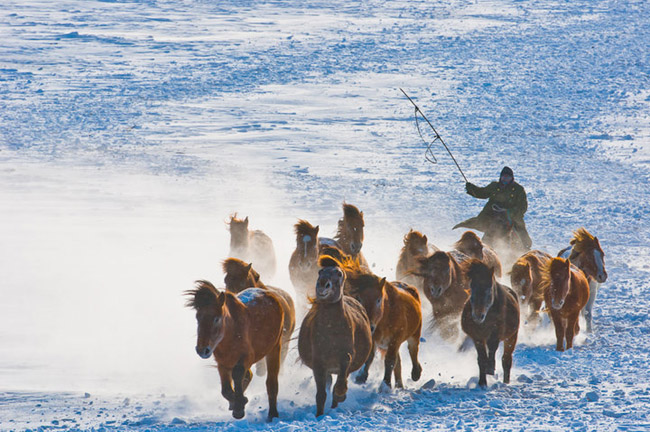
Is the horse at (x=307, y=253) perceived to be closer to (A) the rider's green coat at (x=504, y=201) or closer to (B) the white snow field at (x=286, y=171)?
(B) the white snow field at (x=286, y=171)

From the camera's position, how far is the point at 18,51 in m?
29.1

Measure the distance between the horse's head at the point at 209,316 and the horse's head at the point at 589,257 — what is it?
17.4 ft

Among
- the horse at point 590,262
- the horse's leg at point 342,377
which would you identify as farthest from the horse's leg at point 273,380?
the horse at point 590,262

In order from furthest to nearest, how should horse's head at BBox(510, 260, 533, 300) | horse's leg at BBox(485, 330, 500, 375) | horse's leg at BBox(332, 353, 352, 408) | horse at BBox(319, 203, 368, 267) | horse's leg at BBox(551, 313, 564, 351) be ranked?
horse at BBox(319, 203, 368, 267) < horse's head at BBox(510, 260, 533, 300) < horse's leg at BBox(551, 313, 564, 351) < horse's leg at BBox(485, 330, 500, 375) < horse's leg at BBox(332, 353, 352, 408)

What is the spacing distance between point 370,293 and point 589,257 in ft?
12.3

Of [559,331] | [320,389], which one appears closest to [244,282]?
[320,389]

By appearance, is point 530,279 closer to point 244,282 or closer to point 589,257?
point 589,257

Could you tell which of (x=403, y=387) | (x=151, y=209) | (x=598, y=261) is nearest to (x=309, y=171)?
(x=151, y=209)

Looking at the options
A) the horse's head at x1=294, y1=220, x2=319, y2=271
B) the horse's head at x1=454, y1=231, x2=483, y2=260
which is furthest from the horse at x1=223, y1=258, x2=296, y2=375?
the horse's head at x1=454, y1=231, x2=483, y2=260

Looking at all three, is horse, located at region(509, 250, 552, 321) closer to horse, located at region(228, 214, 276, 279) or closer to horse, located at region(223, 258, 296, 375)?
horse, located at region(223, 258, 296, 375)

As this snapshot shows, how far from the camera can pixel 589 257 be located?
31.6 feet

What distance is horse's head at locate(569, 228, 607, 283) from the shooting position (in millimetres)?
9523

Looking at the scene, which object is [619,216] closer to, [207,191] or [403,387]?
[207,191]

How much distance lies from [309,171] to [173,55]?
12.6 metres
